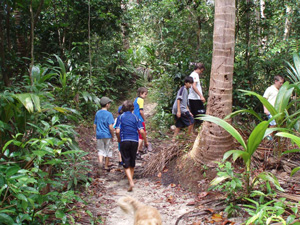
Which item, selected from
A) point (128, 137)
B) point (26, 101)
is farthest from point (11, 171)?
point (128, 137)

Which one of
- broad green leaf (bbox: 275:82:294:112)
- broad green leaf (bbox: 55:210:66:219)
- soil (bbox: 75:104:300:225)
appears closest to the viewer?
broad green leaf (bbox: 55:210:66:219)

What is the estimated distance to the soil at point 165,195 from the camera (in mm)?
4012

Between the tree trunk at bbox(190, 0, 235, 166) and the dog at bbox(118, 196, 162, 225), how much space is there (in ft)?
5.61

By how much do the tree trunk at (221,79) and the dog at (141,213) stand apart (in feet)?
5.61

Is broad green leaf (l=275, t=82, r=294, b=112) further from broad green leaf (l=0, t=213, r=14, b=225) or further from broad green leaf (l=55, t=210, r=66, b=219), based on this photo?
broad green leaf (l=0, t=213, r=14, b=225)

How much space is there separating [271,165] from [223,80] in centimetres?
154

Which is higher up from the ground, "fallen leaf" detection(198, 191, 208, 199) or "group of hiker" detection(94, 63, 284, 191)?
"group of hiker" detection(94, 63, 284, 191)

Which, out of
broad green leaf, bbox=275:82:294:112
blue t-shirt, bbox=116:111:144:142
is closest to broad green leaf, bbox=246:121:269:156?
broad green leaf, bbox=275:82:294:112

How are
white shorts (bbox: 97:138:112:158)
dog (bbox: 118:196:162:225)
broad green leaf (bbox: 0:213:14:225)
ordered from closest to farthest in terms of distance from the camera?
broad green leaf (bbox: 0:213:14:225) → dog (bbox: 118:196:162:225) → white shorts (bbox: 97:138:112:158)

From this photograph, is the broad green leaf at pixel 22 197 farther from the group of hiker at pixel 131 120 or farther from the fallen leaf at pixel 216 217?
the group of hiker at pixel 131 120

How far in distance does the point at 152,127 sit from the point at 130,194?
495 cm

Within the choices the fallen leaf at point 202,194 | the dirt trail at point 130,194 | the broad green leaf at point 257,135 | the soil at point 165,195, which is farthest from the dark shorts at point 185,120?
the broad green leaf at point 257,135

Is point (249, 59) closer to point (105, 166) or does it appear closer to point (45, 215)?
point (105, 166)

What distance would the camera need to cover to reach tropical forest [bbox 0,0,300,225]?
11.6ft
